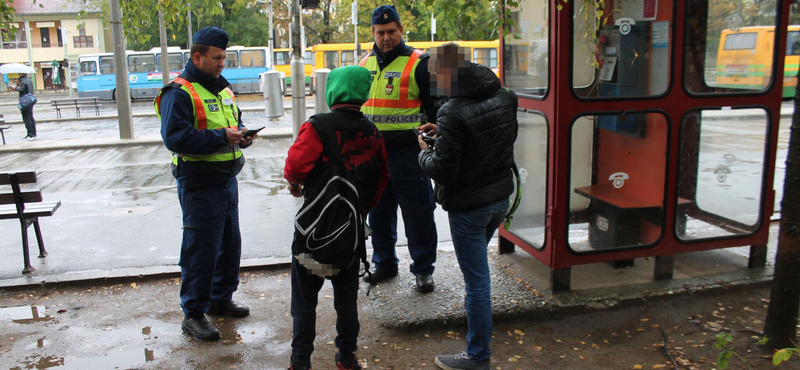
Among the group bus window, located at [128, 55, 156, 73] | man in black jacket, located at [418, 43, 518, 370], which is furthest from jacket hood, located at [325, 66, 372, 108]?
bus window, located at [128, 55, 156, 73]

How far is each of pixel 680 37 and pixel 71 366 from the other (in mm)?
4202

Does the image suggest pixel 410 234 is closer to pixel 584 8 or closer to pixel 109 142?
pixel 584 8

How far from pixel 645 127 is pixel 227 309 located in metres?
3.22

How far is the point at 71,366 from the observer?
3404mm

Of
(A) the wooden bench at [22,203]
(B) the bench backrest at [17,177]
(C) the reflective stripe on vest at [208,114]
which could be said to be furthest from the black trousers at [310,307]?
(B) the bench backrest at [17,177]

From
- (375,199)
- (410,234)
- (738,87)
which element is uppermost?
(738,87)

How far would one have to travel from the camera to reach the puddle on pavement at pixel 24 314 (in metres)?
4.06

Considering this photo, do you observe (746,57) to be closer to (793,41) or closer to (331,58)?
(793,41)

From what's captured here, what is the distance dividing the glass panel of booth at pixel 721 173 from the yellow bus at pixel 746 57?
0.24m

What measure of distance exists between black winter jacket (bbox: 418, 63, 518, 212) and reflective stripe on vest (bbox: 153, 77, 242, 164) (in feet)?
4.18

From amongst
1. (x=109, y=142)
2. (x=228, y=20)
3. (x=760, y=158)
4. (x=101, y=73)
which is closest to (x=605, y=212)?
(x=760, y=158)

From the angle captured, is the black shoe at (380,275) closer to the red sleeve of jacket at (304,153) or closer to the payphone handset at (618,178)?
the red sleeve of jacket at (304,153)

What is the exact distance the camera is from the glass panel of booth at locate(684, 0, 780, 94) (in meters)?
4.14

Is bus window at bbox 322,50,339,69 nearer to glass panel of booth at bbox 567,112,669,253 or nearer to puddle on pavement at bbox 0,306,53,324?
glass panel of booth at bbox 567,112,669,253
